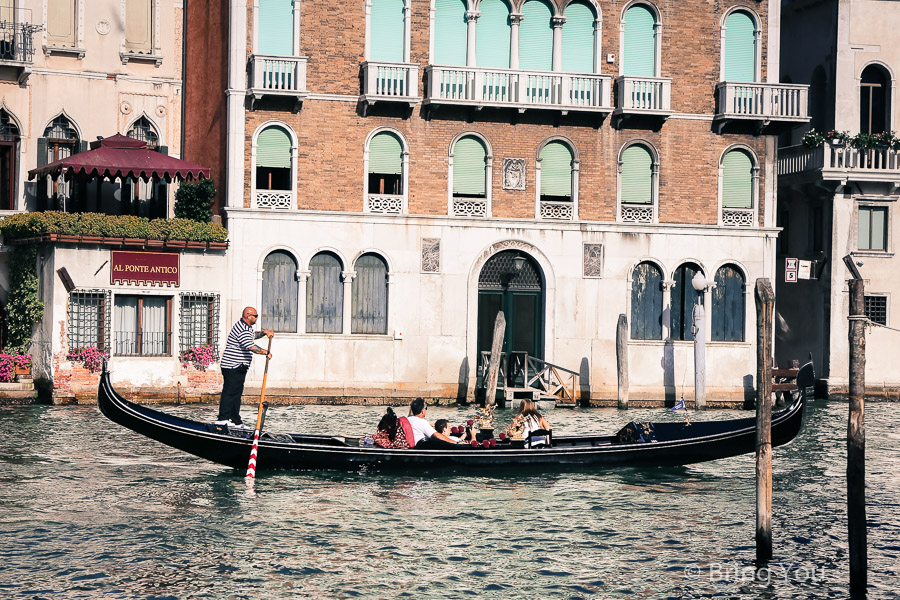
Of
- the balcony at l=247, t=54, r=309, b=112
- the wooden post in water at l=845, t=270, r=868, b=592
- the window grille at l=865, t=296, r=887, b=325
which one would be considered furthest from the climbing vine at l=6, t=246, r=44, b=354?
the window grille at l=865, t=296, r=887, b=325

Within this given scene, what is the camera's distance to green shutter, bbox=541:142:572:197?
2814cm

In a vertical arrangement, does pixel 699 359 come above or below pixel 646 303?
below

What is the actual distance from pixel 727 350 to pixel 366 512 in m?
15.2

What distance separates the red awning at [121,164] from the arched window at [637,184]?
9.27 m

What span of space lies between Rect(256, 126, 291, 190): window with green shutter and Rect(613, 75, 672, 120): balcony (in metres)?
7.37

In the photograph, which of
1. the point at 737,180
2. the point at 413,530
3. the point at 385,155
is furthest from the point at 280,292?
the point at 413,530

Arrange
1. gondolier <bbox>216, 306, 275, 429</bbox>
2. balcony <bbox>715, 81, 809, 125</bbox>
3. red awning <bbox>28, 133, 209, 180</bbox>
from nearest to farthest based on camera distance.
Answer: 1. gondolier <bbox>216, 306, 275, 429</bbox>
2. red awning <bbox>28, 133, 209, 180</bbox>
3. balcony <bbox>715, 81, 809, 125</bbox>

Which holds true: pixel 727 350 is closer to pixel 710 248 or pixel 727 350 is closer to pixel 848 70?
pixel 710 248

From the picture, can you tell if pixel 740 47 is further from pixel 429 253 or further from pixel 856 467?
pixel 856 467

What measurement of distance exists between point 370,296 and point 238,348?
30.6ft

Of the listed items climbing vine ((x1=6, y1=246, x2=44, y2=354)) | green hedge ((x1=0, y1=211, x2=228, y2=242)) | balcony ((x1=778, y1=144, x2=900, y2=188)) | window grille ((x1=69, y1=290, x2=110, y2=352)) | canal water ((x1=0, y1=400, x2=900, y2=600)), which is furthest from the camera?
balcony ((x1=778, y1=144, x2=900, y2=188))

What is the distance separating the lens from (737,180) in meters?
29.1

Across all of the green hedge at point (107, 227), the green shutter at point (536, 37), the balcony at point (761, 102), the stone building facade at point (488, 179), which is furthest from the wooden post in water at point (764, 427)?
the balcony at point (761, 102)

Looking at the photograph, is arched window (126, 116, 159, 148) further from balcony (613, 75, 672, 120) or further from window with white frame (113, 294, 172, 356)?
balcony (613, 75, 672, 120)
